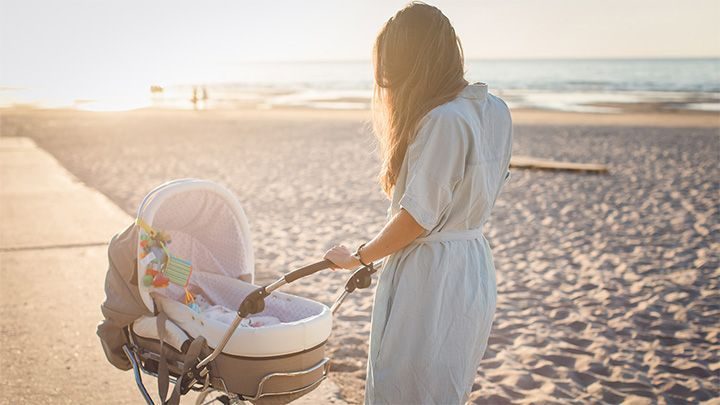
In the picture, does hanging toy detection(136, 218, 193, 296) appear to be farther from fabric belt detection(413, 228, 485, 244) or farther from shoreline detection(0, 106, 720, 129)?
shoreline detection(0, 106, 720, 129)

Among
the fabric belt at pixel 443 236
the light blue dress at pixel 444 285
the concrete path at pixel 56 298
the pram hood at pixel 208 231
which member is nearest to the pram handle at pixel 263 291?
the light blue dress at pixel 444 285

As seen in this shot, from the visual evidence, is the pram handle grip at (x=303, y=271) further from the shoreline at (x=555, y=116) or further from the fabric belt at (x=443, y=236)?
the shoreline at (x=555, y=116)

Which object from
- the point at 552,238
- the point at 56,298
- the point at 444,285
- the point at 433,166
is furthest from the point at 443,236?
the point at 552,238

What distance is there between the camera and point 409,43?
99.8 inches

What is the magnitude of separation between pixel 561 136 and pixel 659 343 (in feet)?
52.9

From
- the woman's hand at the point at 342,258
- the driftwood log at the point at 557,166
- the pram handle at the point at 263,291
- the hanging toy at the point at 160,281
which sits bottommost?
the driftwood log at the point at 557,166

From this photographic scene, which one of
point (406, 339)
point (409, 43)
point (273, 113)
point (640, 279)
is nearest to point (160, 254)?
point (406, 339)

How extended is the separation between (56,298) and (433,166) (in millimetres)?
4380

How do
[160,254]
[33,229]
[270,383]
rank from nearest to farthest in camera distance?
[270,383] → [160,254] → [33,229]

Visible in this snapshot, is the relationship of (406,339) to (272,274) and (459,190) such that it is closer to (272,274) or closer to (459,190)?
(459,190)

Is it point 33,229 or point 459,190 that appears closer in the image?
point 459,190

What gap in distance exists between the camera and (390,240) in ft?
8.50

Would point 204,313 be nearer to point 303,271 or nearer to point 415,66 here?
point 303,271

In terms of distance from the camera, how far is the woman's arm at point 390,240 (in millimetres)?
2545
